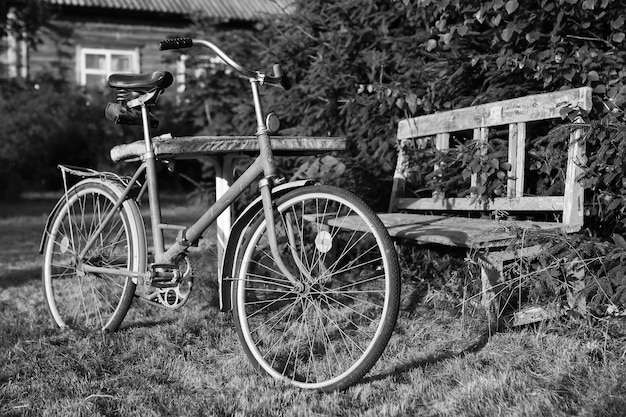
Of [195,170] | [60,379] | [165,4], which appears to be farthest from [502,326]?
[165,4]

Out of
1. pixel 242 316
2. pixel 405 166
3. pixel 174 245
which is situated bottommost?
pixel 242 316

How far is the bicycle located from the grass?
5.2 inches

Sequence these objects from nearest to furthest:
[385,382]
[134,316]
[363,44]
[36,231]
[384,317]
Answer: [384,317] → [385,382] → [134,316] → [363,44] → [36,231]

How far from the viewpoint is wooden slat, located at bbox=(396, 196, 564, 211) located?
12.6ft

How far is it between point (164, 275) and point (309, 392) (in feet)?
3.30

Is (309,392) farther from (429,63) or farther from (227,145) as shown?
(429,63)

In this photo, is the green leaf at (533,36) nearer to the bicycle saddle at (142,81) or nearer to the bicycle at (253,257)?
the bicycle at (253,257)

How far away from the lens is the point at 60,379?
3201 millimetres

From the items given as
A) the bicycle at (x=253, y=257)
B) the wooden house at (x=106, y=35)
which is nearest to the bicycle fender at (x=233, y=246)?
the bicycle at (x=253, y=257)

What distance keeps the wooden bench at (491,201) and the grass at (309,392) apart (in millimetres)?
359

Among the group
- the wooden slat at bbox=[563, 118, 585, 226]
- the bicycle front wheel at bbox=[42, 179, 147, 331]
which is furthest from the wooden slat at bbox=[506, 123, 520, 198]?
the bicycle front wheel at bbox=[42, 179, 147, 331]

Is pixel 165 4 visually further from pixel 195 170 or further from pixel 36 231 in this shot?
pixel 36 231

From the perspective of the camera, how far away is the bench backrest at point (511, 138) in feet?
12.0

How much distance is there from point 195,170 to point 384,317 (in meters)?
12.3
